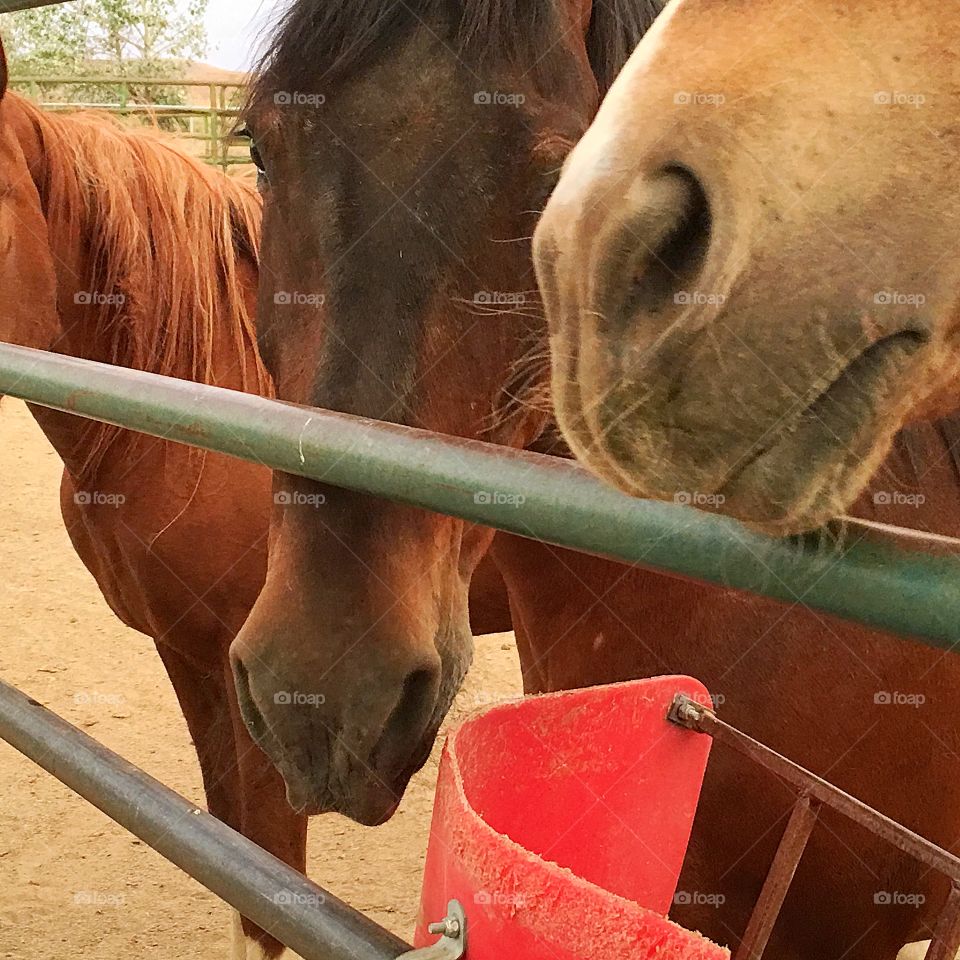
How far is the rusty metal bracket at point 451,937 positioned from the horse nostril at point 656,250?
1.25 ft

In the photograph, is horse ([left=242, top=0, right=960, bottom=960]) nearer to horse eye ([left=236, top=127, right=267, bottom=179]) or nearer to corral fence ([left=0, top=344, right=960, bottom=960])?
horse eye ([left=236, top=127, right=267, bottom=179])

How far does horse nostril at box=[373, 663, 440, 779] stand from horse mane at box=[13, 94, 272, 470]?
1328 millimetres

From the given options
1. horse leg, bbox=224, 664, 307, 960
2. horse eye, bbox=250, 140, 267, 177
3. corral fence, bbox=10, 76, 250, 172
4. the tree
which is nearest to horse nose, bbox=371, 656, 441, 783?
horse eye, bbox=250, 140, 267, 177

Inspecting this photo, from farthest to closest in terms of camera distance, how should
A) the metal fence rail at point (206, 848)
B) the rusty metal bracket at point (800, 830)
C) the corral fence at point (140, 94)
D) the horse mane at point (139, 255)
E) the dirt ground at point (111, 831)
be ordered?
the corral fence at point (140, 94) → the dirt ground at point (111, 831) → the horse mane at point (139, 255) → the rusty metal bracket at point (800, 830) → the metal fence rail at point (206, 848)

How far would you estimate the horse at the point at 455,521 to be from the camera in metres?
0.97

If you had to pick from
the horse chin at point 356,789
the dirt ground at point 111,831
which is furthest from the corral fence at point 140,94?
the horse chin at point 356,789

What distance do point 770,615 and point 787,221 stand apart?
0.85m

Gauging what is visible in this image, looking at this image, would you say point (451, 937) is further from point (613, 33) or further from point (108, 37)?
point (108, 37)

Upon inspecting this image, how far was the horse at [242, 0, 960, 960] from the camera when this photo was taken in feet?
3.19

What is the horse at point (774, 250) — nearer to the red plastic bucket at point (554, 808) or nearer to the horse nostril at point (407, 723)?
the red plastic bucket at point (554, 808)

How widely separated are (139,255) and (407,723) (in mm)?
1524

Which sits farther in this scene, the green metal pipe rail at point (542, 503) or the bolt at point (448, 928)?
the bolt at point (448, 928)

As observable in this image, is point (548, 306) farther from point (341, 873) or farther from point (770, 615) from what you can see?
point (341, 873)

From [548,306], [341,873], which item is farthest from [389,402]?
[341,873]
